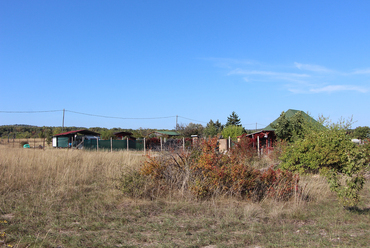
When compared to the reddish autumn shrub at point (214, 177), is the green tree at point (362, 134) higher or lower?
higher

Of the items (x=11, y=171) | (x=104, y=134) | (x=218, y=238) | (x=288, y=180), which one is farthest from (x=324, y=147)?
(x=104, y=134)

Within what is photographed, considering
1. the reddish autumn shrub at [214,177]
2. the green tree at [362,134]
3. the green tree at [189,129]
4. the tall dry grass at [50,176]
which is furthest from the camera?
the green tree at [189,129]

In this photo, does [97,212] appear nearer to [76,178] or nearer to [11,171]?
[76,178]

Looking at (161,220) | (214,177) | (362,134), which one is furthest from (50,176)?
(362,134)

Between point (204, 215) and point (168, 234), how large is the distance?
1.22m

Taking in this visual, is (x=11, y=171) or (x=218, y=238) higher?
(x=11, y=171)

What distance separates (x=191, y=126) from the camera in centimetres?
5781

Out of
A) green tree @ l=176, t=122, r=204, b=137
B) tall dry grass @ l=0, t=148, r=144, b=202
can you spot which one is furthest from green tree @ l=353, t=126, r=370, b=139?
green tree @ l=176, t=122, r=204, b=137

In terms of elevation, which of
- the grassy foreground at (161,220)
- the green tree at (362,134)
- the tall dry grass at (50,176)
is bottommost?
the grassy foreground at (161,220)

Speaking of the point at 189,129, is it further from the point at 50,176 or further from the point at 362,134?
the point at 50,176

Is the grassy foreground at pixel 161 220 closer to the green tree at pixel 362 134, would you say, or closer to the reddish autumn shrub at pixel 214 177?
the reddish autumn shrub at pixel 214 177

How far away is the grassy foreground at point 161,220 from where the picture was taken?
4.12m

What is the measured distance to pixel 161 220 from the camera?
518 cm

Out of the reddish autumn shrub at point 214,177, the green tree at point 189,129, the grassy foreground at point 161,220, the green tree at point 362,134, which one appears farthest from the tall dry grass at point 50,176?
the green tree at point 189,129
